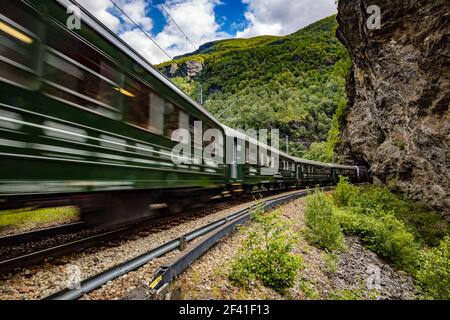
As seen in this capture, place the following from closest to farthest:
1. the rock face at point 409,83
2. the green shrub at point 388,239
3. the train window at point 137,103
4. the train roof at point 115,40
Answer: the train roof at point 115,40 → the train window at point 137,103 → the green shrub at point 388,239 → the rock face at point 409,83

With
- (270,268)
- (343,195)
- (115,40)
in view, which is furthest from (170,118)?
(343,195)

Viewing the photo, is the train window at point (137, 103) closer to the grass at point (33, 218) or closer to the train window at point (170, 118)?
the train window at point (170, 118)

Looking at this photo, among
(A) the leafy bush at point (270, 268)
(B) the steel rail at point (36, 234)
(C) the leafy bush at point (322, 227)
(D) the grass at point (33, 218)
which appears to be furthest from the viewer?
(C) the leafy bush at point (322, 227)

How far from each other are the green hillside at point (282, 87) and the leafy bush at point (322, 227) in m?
47.0

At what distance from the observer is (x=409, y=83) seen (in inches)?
504

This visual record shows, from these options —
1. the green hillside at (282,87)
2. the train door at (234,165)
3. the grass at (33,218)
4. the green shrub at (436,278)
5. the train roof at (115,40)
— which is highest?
the green hillside at (282,87)

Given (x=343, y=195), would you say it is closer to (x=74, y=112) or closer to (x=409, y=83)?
(x=409, y=83)

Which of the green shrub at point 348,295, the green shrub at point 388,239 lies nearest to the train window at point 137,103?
the green shrub at point 348,295

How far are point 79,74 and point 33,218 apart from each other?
15.9 feet

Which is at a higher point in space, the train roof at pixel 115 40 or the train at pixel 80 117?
the train roof at pixel 115 40

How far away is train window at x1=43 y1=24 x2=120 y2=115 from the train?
0.05ft

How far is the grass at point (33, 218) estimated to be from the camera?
5777 millimetres
